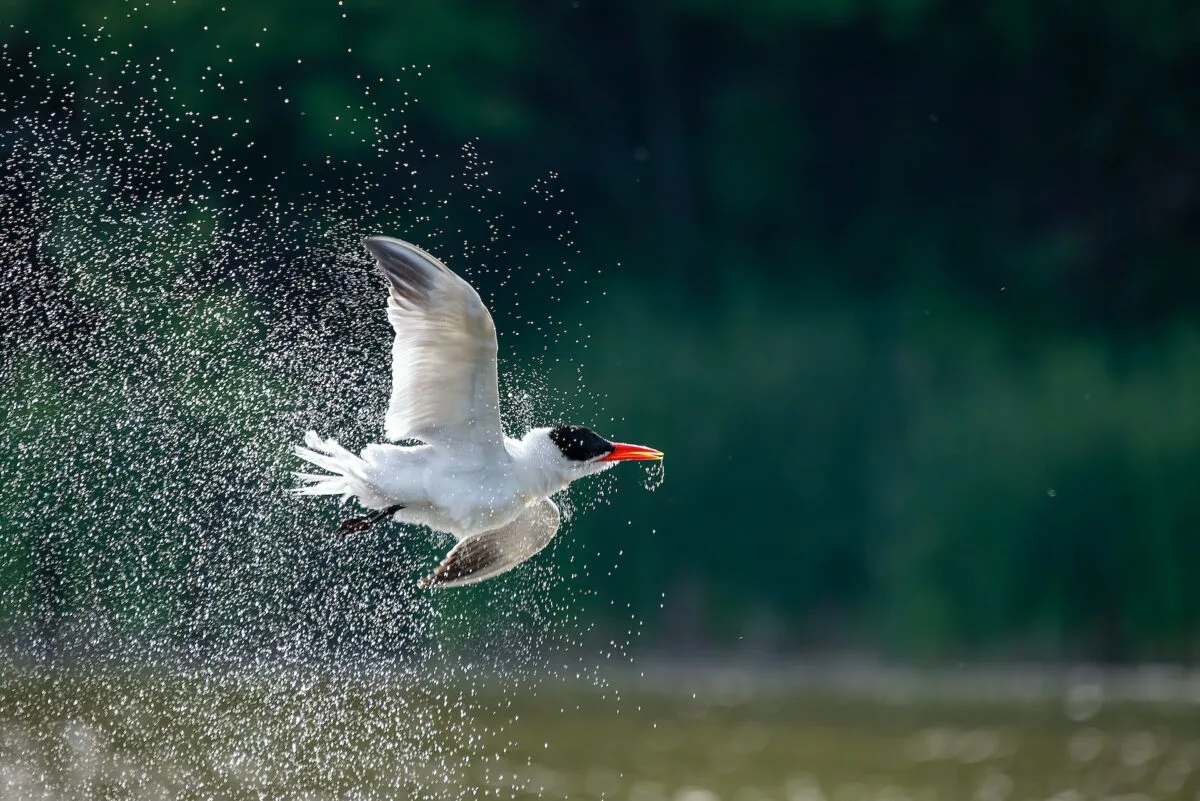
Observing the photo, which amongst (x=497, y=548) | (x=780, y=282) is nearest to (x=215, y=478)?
(x=497, y=548)

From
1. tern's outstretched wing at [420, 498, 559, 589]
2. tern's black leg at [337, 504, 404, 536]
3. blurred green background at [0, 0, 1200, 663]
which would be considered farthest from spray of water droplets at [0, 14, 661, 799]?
tern's black leg at [337, 504, 404, 536]

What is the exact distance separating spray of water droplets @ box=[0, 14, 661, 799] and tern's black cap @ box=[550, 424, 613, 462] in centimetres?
178

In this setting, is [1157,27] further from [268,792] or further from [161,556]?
[268,792]

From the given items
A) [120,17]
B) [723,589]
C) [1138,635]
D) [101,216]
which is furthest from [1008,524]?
[120,17]

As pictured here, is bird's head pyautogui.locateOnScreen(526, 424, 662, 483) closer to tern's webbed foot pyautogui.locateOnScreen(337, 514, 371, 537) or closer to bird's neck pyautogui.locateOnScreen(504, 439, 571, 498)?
bird's neck pyautogui.locateOnScreen(504, 439, 571, 498)

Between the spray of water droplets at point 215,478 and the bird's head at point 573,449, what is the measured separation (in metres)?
1.76

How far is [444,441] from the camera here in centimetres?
612

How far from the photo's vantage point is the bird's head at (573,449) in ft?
20.5

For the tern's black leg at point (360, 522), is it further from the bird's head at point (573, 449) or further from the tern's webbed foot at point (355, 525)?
the bird's head at point (573, 449)

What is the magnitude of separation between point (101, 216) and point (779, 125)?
25.9ft

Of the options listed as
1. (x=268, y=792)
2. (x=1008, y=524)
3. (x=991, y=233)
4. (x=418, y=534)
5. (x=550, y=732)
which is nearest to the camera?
(x=268, y=792)

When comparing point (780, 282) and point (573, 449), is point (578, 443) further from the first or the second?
point (780, 282)

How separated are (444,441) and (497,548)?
0.67m

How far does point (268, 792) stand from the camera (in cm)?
871
